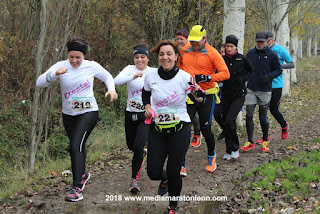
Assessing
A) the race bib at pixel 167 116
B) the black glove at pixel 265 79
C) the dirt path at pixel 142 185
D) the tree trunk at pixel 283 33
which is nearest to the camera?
the race bib at pixel 167 116

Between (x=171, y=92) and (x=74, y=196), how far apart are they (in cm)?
202

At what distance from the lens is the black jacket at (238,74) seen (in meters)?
7.06

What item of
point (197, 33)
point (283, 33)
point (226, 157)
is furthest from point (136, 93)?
point (283, 33)

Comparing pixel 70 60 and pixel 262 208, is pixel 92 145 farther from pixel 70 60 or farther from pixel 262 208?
pixel 262 208

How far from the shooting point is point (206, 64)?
20.1 feet

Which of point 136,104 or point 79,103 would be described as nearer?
point 79,103

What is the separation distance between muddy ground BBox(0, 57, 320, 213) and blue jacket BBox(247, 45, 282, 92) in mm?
1501

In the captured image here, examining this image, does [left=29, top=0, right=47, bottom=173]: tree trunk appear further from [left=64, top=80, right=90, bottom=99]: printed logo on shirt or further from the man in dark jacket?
the man in dark jacket

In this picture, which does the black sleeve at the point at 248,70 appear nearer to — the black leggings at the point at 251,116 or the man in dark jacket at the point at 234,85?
the man in dark jacket at the point at 234,85

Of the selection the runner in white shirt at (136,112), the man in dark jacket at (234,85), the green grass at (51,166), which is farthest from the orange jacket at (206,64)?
the green grass at (51,166)

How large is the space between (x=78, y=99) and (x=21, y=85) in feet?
Result: 16.0

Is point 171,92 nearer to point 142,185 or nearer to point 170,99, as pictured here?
point 170,99

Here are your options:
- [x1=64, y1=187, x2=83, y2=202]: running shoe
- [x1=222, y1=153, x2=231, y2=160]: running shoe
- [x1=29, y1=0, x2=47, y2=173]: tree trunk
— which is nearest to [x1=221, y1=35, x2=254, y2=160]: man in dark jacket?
[x1=222, y1=153, x2=231, y2=160]: running shoe

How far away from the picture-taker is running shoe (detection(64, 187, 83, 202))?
4.98 metres
